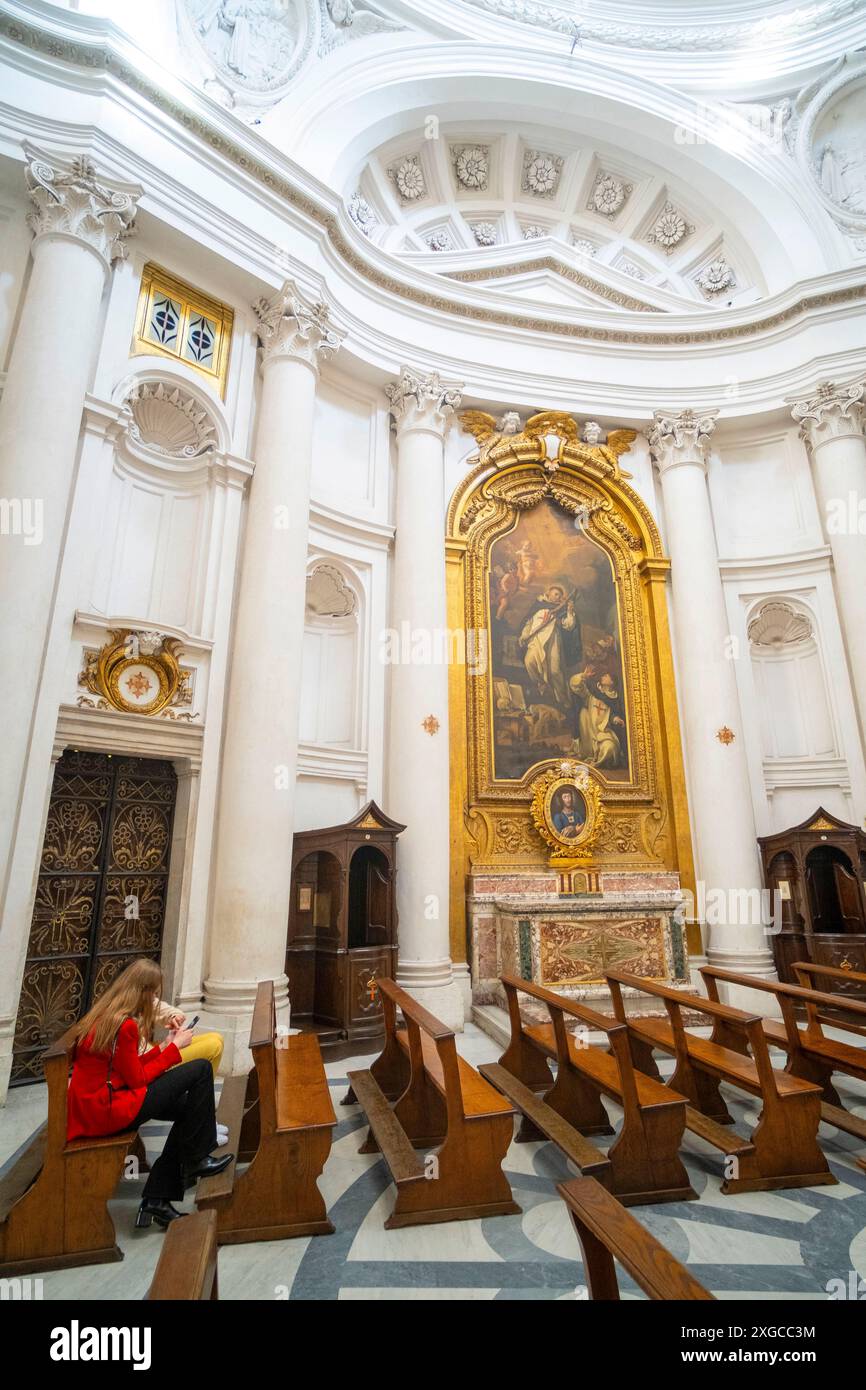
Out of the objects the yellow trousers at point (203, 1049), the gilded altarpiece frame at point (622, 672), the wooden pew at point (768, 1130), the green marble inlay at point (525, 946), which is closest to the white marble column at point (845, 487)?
the gilded altarpiece frame at point (622, 672)

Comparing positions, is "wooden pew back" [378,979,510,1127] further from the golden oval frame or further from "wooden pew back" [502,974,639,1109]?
the golden oval frame

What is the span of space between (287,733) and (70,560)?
265 centimetres

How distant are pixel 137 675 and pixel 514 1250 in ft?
18.9

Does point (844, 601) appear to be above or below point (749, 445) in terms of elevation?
below

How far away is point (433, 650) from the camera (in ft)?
31.2

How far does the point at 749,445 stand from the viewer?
12031 millimetres

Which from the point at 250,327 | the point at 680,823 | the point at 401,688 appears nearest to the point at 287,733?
the point at 401,688

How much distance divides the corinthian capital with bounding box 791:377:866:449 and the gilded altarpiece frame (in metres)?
2.77

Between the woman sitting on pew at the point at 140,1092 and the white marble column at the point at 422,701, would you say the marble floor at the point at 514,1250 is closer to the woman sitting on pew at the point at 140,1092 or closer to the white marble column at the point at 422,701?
the woman sitting on pew at the point at 140,1092

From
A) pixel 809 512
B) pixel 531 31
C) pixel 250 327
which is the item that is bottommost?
pixel 809 512

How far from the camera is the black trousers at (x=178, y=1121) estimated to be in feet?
11.3

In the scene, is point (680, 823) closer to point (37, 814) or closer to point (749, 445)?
point (749, 445)

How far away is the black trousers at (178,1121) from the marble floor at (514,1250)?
233 millimetres
